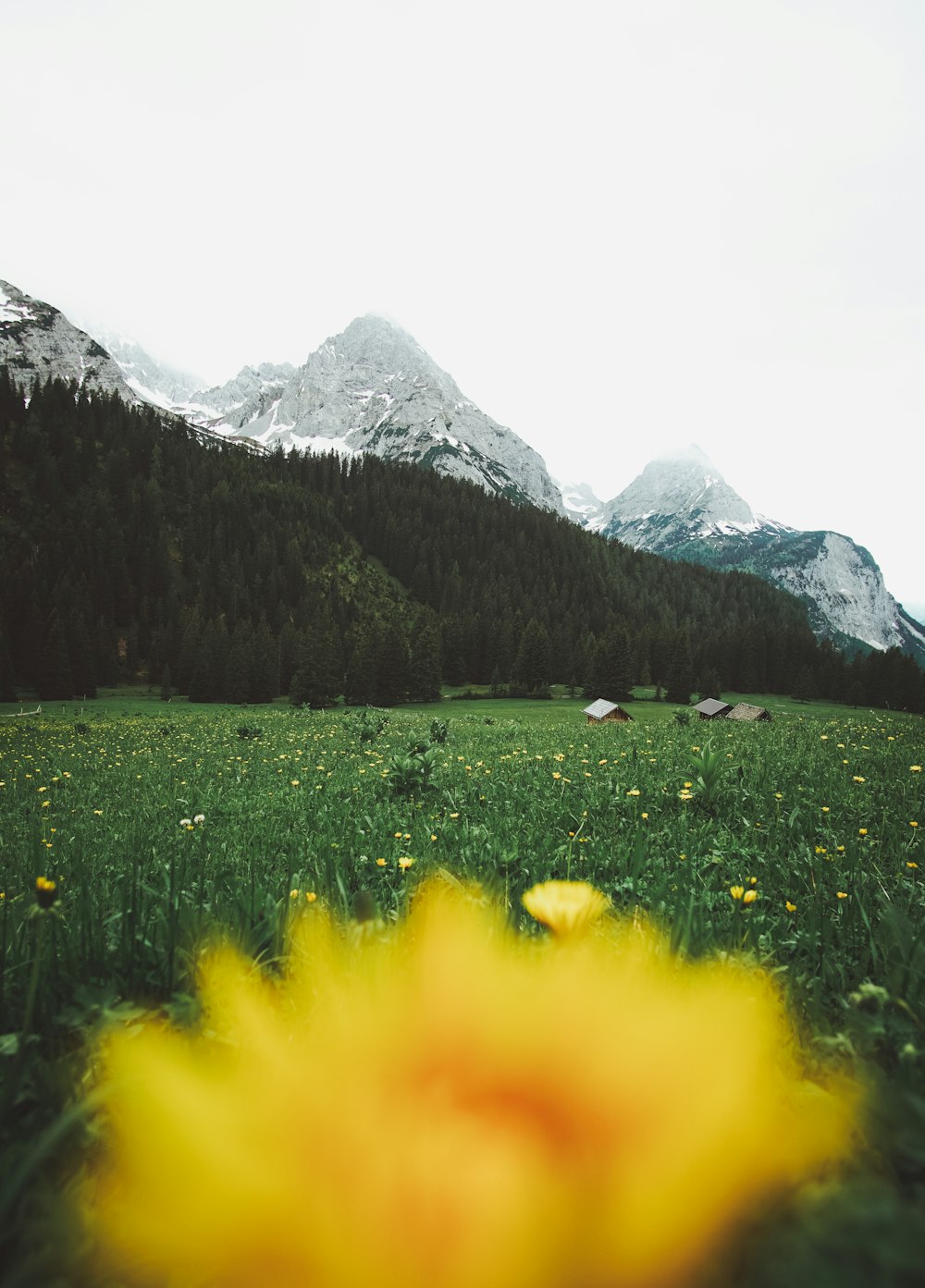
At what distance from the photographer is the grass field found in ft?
2.29

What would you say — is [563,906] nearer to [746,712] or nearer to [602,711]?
[602,711]

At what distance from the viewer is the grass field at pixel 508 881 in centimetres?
70

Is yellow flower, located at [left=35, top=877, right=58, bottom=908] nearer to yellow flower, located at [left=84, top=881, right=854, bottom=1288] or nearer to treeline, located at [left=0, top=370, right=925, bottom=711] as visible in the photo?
yellow flower, located at [left=84, top=881, right=854, bottom=1288]

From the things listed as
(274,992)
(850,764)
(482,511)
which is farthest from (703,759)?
(482,511)

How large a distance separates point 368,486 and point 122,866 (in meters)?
155

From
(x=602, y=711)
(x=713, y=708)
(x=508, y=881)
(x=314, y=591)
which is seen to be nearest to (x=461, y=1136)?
(x=508, y=881)

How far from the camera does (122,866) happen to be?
353 cm

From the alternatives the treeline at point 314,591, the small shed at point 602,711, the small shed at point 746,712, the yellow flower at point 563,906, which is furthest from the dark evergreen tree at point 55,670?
the yellow flower at point 563,906

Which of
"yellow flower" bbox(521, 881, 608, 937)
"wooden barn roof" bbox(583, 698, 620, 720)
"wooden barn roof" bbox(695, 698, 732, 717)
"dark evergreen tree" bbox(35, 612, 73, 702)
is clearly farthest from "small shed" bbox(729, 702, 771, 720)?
"dark evergreen tree" bbox(35, 612, 73, 702)

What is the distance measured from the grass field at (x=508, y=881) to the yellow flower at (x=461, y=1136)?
0.28ft

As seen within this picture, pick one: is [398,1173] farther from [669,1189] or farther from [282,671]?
[282,671]

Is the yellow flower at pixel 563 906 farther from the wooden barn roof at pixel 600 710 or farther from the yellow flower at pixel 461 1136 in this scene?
the wooden barn roof at pixel 600 710

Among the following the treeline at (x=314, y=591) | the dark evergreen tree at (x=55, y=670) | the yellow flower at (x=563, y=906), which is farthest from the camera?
the treeline at (x=314, y=591)

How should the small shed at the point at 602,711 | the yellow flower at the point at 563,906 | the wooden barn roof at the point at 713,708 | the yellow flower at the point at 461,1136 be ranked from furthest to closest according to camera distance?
the wooden barn roof at the point at 713,708
the small shed at the point at 602,711
the yellow flower at the point at 563,906
the yellow flower at the point at 461,1136
